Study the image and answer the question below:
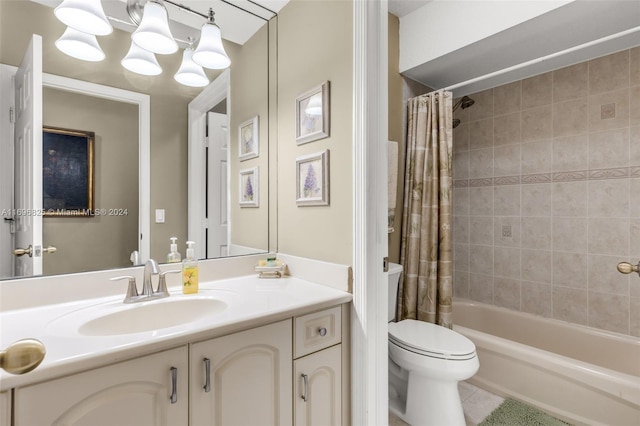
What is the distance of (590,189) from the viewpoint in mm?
2178

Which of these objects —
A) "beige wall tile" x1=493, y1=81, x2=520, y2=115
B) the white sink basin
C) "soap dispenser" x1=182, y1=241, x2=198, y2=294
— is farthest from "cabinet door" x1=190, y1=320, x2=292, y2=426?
"beige wall tile" x1=493, y1=81, x2=520, y2=115

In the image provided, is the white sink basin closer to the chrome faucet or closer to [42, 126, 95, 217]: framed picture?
the chrome faucet

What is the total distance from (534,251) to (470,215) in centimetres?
55

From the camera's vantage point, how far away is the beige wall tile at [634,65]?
6.56ft

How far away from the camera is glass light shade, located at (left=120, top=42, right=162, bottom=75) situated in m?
1.29

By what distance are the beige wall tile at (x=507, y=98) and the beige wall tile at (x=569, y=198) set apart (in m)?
0.68

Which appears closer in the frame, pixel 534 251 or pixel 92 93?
pixel 92 93

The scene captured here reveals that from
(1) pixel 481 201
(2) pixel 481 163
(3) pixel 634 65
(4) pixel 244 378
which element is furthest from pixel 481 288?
(4) pixel 244 378

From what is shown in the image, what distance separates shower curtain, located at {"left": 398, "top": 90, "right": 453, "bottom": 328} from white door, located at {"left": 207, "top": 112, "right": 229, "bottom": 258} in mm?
1182

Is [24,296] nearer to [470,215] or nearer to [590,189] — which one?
[470,215]

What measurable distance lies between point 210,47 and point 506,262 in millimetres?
2524

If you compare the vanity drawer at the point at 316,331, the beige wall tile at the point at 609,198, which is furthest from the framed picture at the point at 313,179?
the beige wall tile at the point at 609,198

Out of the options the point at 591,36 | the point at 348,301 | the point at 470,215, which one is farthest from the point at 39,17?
the point at 470,215

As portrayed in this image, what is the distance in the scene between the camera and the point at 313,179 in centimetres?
146
